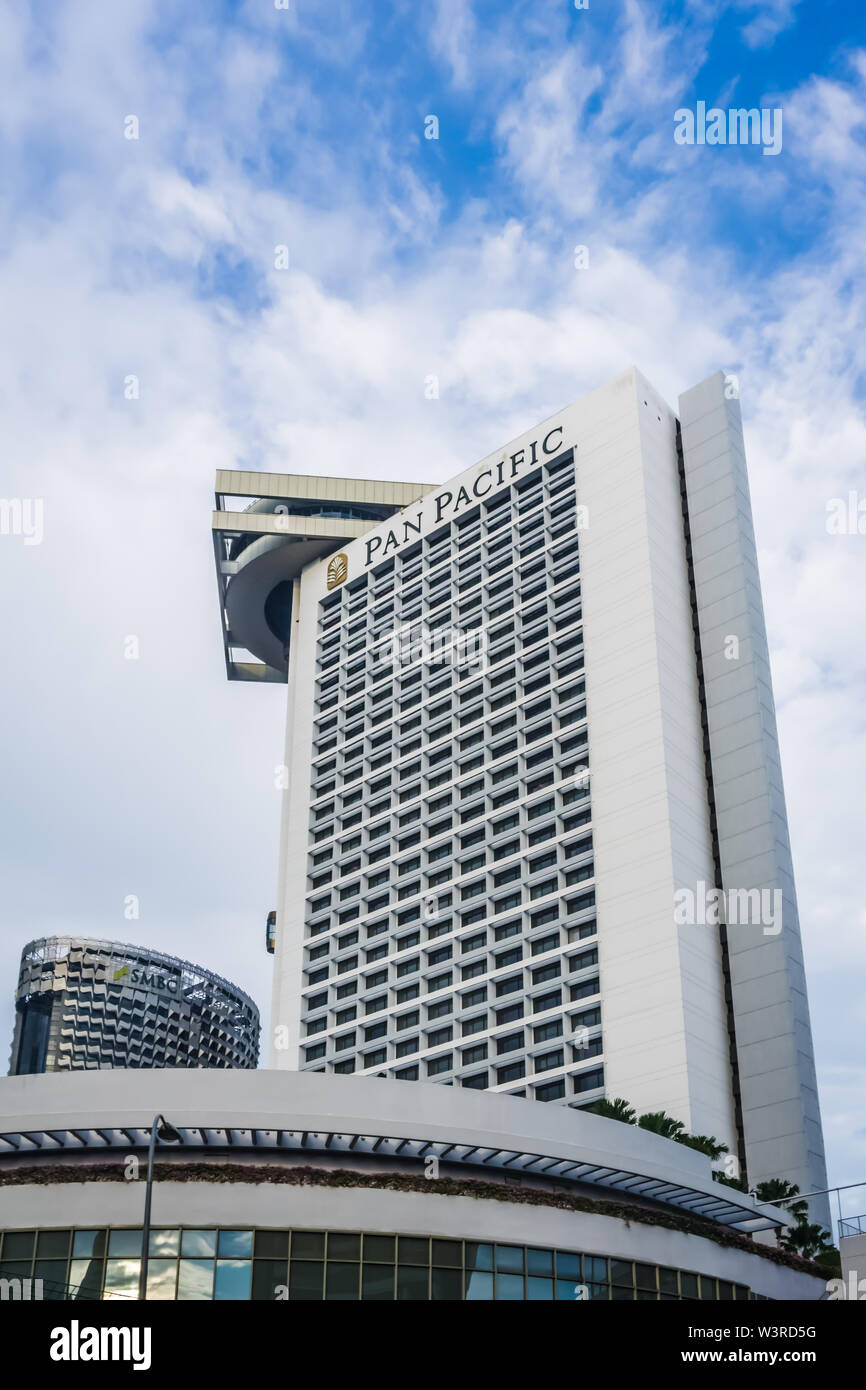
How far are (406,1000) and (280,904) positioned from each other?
59.3ft

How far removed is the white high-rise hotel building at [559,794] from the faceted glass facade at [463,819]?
0.22m

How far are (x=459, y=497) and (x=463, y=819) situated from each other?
29031mm

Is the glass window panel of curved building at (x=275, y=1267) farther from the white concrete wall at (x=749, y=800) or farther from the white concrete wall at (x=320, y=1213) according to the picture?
the white concrete wall at (x=749, y=800)

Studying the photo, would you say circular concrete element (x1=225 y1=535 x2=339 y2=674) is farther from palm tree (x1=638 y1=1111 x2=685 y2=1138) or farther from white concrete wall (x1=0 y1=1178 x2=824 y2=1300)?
white concrete wall (x1=0 y1=1178 x2=824 y2=1300)

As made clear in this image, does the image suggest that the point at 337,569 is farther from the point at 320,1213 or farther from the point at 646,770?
the point at 320,1213

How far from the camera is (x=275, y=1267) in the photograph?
133 feet

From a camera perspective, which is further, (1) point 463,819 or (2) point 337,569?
(2) point 337,569

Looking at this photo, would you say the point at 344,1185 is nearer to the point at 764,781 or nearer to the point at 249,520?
the point at 764,781

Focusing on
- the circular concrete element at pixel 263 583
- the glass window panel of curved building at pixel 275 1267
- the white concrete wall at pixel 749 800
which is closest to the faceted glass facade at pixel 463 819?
the circular concrete element at pixel 263 583

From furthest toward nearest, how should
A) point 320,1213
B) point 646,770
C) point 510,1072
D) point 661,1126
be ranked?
1. point 646,770
2. point 510,1072
3. point 661,1126
4. point 320,1213

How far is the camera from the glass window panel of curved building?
130 ft

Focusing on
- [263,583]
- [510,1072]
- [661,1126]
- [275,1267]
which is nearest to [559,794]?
[510,1072]
